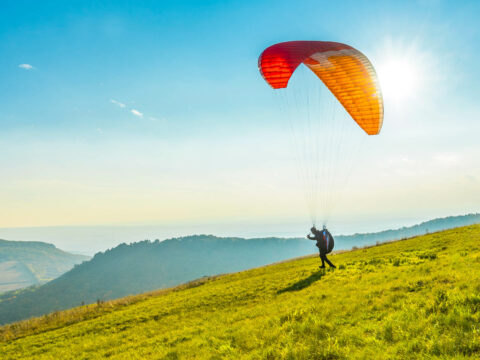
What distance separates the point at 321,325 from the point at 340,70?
13351mm

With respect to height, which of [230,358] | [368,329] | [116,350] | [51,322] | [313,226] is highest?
[313,226]

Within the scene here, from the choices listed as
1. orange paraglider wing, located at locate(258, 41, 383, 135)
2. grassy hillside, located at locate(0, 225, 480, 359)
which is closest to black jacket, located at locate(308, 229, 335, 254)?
grassy hillside, located at locate(0, 225, 480, 359)

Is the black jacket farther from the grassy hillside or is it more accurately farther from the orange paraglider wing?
the orange paraglider wing

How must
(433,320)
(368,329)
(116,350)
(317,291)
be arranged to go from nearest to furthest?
(433,320)
(368,329)
(116,350)
(317,291)

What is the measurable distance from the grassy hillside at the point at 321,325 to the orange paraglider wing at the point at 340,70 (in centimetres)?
848

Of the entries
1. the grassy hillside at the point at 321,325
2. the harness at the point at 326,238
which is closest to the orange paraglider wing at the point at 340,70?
the harness at the point at 326,238

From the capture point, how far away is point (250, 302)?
569 inches

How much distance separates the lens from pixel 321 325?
8141mm

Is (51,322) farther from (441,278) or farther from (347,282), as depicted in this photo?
(441,278)

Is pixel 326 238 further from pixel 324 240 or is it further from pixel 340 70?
pixel 340 70

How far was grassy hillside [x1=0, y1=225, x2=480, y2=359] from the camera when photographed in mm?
6184

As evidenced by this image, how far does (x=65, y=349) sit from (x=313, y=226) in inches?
586

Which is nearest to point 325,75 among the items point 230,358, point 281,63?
point 281,63

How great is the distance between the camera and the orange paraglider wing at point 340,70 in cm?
1460
